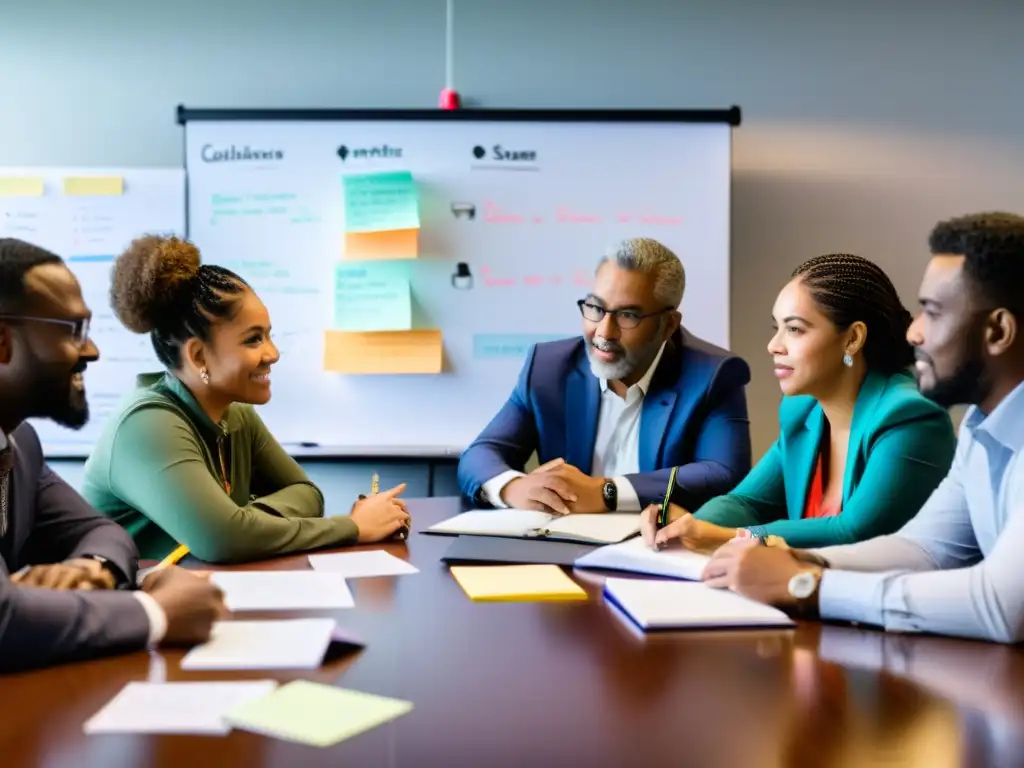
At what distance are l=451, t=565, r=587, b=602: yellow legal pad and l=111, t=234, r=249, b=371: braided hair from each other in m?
0.80

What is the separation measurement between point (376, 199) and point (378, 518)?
173cm

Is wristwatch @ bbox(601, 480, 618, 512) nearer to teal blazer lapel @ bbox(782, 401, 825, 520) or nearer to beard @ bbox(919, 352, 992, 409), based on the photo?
teal blazer lapel @ bbox(782, 401, 825, 520)

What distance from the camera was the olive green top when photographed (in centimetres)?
174

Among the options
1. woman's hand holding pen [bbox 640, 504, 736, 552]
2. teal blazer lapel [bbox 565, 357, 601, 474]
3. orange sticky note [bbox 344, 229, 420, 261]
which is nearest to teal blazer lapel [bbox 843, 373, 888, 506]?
woman's hand holding pen [bbox 640, 504, 736, 552]

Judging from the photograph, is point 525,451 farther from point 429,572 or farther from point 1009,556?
point 1009,556

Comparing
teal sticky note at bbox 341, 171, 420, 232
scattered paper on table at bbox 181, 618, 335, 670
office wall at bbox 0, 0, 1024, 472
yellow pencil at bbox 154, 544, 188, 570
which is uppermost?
office wall at bbox 0, 0, 1024, 472

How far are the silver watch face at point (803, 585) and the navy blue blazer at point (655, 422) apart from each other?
921mm

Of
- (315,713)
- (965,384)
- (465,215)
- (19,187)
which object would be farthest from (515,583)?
(19,187)

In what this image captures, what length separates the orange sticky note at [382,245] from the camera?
11.2 ft

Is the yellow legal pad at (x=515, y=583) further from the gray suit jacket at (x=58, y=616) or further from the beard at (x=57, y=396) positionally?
the beard at (x=57, y=396)

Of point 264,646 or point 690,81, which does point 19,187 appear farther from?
point 264,646

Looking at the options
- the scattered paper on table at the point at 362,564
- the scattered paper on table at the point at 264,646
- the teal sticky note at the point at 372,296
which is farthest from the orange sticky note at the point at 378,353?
the scattered paper on table at the point at 264,646

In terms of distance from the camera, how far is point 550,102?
3697mm

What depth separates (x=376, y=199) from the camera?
3422mm
